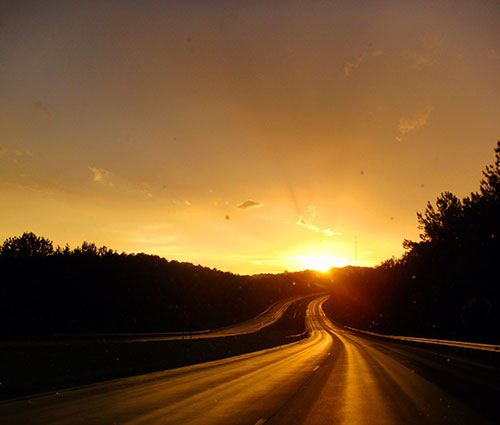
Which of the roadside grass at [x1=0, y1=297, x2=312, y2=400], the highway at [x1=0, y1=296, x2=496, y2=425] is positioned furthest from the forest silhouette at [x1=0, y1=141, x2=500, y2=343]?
the highway at [x1=0, y1=296, x2=496, y2=425]

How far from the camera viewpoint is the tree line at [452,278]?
45844 millimetres

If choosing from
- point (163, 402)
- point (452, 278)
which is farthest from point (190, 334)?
point (452, 278)

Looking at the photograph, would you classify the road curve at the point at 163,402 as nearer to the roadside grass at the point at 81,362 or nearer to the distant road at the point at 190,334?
the roadside grass at the point at 81,362

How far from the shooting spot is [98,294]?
78562 millimetres

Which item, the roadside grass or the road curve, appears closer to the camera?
Answer: the road curve

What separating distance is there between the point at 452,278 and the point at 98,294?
52.9m

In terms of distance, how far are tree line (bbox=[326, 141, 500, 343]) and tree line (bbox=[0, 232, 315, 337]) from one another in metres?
30.5

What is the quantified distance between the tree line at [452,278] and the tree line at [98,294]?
30480 millimetres

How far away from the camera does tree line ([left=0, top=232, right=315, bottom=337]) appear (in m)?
65.2

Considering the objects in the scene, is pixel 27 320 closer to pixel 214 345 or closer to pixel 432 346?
pixel 214 345

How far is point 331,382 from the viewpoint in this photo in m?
17.4

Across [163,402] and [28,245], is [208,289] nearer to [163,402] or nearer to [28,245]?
[28,245]

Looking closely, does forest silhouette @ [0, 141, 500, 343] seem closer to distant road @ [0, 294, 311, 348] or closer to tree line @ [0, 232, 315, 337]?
tree line @ [0, 232, 315, 337]

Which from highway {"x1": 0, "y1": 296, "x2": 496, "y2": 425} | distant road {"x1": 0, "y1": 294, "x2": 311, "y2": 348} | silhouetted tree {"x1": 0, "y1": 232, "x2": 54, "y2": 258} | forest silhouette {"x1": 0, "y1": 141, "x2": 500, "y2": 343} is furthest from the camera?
silhouetted tree {"x1": 0, "y1": 232, "x2": 54, "y2": 258}
